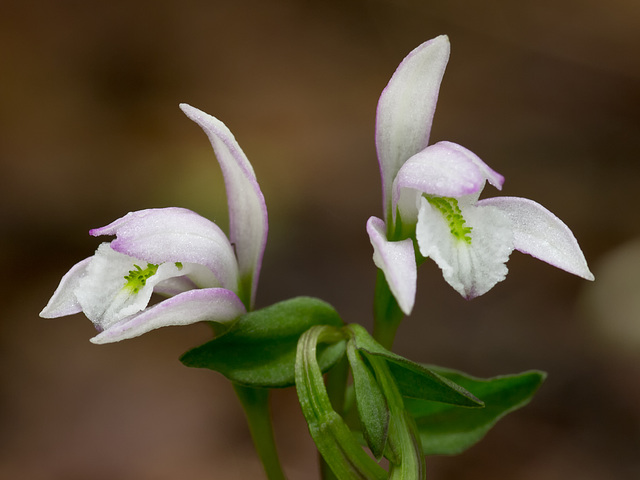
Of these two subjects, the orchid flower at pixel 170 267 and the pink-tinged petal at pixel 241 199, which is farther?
the pink-tinged petal at pixel 241 199

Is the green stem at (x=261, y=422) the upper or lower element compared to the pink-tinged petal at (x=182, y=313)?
lower

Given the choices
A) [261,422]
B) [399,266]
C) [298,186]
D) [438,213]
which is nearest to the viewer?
[399,266]

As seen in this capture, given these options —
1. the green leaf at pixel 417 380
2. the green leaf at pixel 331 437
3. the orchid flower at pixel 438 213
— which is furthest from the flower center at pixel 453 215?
the green leaf at pixel 331 437

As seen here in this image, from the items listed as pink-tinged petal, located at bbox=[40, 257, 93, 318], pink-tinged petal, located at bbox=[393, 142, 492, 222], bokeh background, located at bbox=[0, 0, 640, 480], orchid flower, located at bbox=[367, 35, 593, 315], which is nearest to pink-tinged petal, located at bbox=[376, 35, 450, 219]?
orchid flower, located at bbox=[367, 35, 593, 315]

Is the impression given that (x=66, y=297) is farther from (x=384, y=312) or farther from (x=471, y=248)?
(x=471, y=248)

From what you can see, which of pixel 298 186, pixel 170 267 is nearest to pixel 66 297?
pixel 170 267

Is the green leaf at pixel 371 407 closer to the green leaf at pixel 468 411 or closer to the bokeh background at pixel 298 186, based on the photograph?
the green leaf at pixel 468 411

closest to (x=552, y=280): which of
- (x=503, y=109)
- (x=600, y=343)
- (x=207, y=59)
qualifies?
(x=600, y=343)

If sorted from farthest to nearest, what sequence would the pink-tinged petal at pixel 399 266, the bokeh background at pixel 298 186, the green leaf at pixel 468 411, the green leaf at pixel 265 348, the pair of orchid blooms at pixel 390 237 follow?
the bokeh background at pixel 298 186 → the green leaf at pixel 468 411 → the green leaf at pixel 265 348 → the pair of orchid blooms at pixel 390 237 → the pink-tinged petal at pixel 399 266

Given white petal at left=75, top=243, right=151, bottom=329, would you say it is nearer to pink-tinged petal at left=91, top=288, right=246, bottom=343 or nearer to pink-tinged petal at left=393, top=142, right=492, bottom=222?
pink-tinged petal at left=91, top=288, right=246, bottom=343
